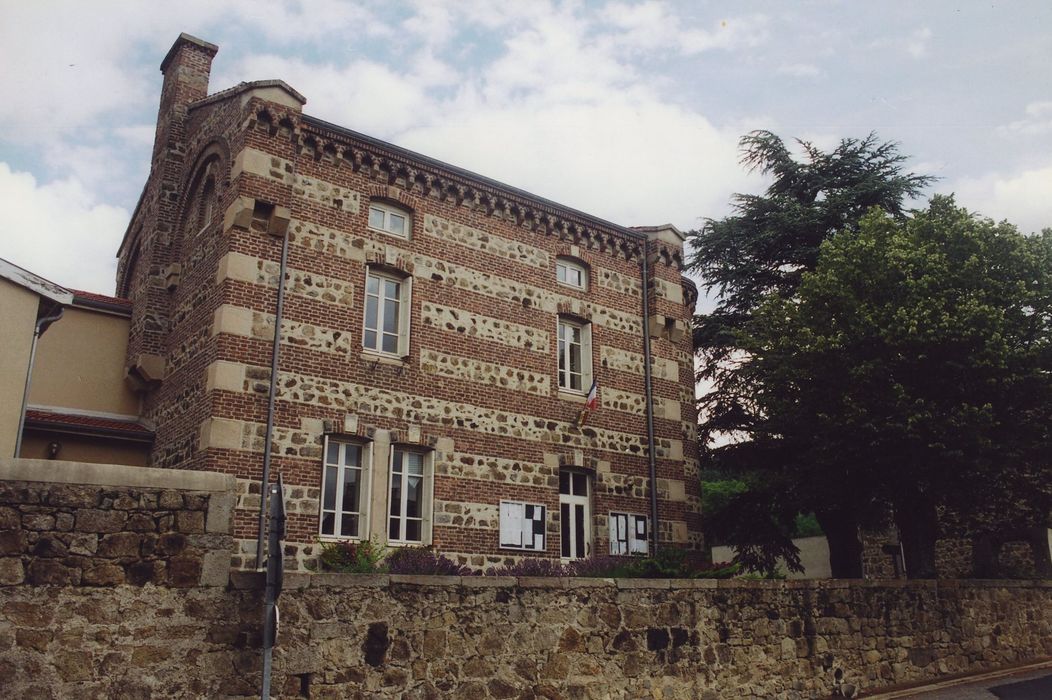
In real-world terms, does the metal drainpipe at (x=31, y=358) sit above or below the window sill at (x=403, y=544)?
above

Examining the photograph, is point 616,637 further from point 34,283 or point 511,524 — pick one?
point 34,283

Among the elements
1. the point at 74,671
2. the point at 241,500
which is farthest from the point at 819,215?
the point at 74,671

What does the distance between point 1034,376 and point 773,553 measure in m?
7.56

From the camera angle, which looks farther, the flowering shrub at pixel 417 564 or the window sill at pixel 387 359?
the window sill at pixel 387 359


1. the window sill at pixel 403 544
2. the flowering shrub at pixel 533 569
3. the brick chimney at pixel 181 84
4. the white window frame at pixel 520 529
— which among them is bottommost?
the flowering shrub at pixel 533 569

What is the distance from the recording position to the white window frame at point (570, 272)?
20.3 metres

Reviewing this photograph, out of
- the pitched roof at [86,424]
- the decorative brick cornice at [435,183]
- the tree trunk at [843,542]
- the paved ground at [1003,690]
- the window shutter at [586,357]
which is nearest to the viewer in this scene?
the paved ground at [1003,690]

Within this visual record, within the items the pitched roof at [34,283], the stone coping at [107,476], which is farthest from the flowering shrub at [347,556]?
the pitched roof at [34,283]

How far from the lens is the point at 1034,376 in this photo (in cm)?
1733

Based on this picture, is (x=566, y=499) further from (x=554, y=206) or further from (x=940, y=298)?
(x=940, y=298)

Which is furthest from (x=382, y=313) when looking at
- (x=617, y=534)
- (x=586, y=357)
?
(x=617, y=534)

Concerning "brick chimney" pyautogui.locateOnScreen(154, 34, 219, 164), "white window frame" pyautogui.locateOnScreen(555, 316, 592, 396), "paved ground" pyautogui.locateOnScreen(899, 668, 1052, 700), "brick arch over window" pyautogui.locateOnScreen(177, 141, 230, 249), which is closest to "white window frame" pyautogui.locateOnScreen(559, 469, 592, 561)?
"white window frame" pyautogui.locateOnScreen(555, 316, 592, 396)

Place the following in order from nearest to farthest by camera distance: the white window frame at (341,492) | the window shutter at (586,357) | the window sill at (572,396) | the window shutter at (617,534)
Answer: the white window frame at (341,492)
the window shutter at (617,534)
the window sill at (572,396)
the window shutter at (586,357)

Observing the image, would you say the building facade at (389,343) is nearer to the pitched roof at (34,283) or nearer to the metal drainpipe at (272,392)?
the metal drainpipe at (272,392)
